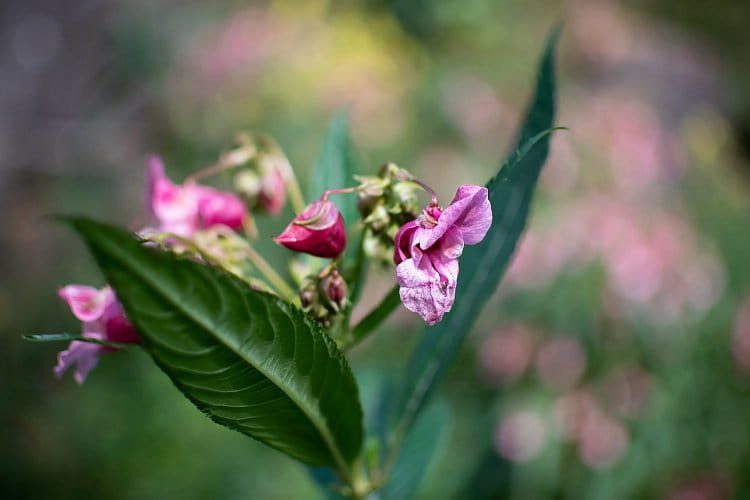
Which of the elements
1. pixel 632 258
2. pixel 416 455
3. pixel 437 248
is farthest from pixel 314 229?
pixel 632 258

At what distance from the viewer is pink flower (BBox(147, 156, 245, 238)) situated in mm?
891

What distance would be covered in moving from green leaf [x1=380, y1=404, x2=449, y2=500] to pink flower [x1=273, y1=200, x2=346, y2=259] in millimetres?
421

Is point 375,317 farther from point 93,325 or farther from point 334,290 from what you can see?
point 93,325

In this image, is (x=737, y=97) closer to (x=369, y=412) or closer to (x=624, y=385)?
(x=624, y=385)

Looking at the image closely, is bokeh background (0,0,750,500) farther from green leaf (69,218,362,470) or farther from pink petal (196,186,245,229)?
pink petal (196,186,245,229)

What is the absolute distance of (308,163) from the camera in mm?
3900

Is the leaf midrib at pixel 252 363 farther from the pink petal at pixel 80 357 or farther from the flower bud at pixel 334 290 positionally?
the pink petal at pixel 80 357

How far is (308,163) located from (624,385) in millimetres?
2262

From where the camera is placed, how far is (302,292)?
76 centimetres

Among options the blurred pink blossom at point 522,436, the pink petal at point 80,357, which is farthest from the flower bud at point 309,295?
the blurred pink blossom at point 522,436

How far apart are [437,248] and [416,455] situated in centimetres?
47

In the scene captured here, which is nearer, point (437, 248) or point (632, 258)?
point (437, 248)

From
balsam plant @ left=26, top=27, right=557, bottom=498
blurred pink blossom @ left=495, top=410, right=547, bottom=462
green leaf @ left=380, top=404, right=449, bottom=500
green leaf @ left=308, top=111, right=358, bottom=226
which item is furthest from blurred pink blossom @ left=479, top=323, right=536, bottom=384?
green leaf @ left=308, top=111, right=358, bottom=226

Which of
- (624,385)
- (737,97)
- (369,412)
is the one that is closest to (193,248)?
(369,412)
